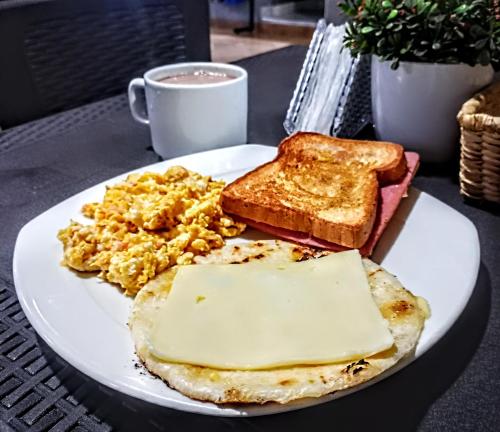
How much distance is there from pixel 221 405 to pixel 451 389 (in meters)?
0.28

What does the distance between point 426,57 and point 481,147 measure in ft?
0.77

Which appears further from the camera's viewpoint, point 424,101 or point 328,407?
point 424,101

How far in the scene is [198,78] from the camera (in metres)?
1.28

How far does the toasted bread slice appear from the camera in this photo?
0.91 meters

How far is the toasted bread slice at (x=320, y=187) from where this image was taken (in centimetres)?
91

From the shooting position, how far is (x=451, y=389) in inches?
26.1

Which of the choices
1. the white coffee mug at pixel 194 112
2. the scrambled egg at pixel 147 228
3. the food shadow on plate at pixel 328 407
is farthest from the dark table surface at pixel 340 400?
the white coffee mug at pixel 194 112

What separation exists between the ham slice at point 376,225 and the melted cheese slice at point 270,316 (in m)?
0.12

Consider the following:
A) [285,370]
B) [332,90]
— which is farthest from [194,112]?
[285,370]

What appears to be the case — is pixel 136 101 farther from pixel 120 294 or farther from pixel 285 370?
pixel 285 370

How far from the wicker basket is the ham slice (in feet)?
0.36

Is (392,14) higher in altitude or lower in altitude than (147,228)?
higher

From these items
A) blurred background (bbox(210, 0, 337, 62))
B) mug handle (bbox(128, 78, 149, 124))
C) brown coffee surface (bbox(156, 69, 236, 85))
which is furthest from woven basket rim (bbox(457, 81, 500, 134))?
blurred background (bbox(210, 0, 337, 62))

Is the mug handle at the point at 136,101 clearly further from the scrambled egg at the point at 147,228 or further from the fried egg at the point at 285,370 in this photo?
the fried egg at the point at 285,370
